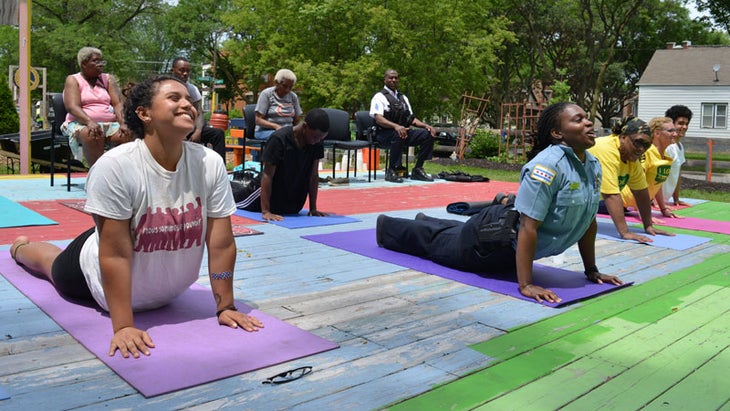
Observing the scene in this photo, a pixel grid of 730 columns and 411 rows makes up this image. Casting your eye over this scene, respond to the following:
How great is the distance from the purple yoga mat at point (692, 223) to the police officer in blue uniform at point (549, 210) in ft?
9.74

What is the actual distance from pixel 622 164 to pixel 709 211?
125 inches

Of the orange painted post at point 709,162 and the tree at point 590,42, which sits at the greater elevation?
the tree at point 590,42

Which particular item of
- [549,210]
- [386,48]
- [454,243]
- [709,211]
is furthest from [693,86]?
[549,210]

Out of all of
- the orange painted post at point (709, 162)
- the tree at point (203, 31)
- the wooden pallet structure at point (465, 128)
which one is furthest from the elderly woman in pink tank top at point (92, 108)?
the tree at point (203, 31)

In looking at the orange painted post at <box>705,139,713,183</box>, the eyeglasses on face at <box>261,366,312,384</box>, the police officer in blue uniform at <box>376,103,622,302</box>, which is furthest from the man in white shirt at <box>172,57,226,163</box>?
the orange painted post at <box>705,139,713,183</box>

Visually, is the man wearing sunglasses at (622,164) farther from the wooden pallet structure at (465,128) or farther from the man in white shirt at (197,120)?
the wooden pallet structure at (465,128)

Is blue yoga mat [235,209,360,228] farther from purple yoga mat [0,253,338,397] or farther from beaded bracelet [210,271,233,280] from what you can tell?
beaded bracelet [210,271,233,280]

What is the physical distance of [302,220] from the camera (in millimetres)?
5914

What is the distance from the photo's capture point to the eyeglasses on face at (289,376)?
234 centimetres

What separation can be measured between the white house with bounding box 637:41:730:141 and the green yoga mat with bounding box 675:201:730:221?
26805 millimetres

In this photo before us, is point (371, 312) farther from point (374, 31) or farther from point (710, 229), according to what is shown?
point (374, 31)

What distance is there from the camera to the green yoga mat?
297 inches

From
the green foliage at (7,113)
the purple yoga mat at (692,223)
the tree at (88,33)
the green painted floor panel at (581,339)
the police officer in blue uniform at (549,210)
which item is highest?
the tree at (88,33)

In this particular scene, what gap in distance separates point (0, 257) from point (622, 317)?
348cm
